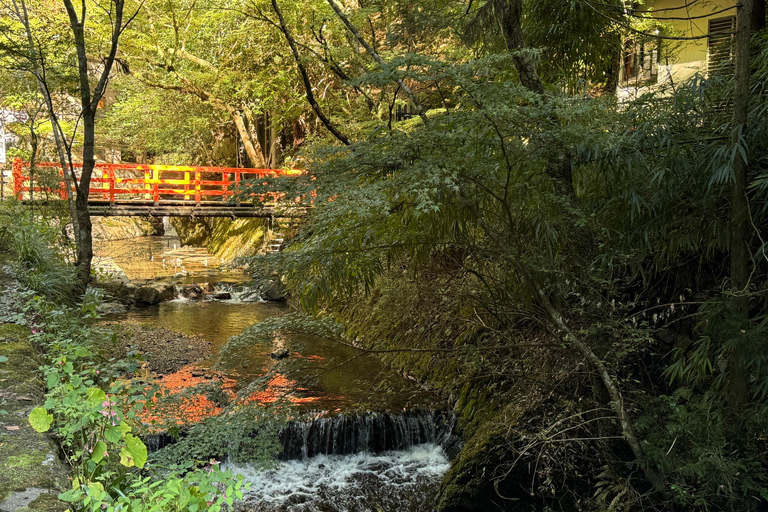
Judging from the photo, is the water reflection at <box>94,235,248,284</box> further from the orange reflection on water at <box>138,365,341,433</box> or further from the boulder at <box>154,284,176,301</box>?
the orange reflection on water at <box>138,365,341,433</box>

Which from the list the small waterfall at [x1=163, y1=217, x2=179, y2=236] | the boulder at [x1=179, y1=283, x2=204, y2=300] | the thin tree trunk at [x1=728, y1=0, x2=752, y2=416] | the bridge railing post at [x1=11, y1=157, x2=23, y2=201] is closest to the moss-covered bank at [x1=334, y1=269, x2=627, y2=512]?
the thin tree trunk at [x1=728, y1=0, x2=752, y2=416]

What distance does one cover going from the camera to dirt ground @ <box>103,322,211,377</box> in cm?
666

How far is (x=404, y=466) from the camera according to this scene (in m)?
4.88

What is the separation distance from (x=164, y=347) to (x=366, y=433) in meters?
3.63

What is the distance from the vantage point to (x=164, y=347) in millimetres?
7473

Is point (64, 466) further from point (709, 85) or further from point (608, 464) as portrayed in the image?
point (709, 85)

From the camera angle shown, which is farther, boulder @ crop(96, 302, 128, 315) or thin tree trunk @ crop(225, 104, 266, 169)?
thin tree trunk @ crop(225, 104, 266, 169)

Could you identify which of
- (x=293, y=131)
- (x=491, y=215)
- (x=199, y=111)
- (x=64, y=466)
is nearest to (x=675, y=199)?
(x=491, y=215)

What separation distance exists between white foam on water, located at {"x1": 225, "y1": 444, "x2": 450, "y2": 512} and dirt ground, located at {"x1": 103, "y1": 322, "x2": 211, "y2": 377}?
2408 millimetres

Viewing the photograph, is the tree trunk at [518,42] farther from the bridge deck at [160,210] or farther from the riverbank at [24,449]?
the bridge deck at [160,210]

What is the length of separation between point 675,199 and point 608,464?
5.55ft

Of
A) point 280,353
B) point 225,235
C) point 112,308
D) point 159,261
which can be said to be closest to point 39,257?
point 280,353

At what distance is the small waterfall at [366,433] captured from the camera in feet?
16.7

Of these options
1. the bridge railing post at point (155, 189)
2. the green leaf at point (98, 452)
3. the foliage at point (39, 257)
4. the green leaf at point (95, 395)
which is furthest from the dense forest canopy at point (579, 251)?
the bridge railing post at point (155, 189)
